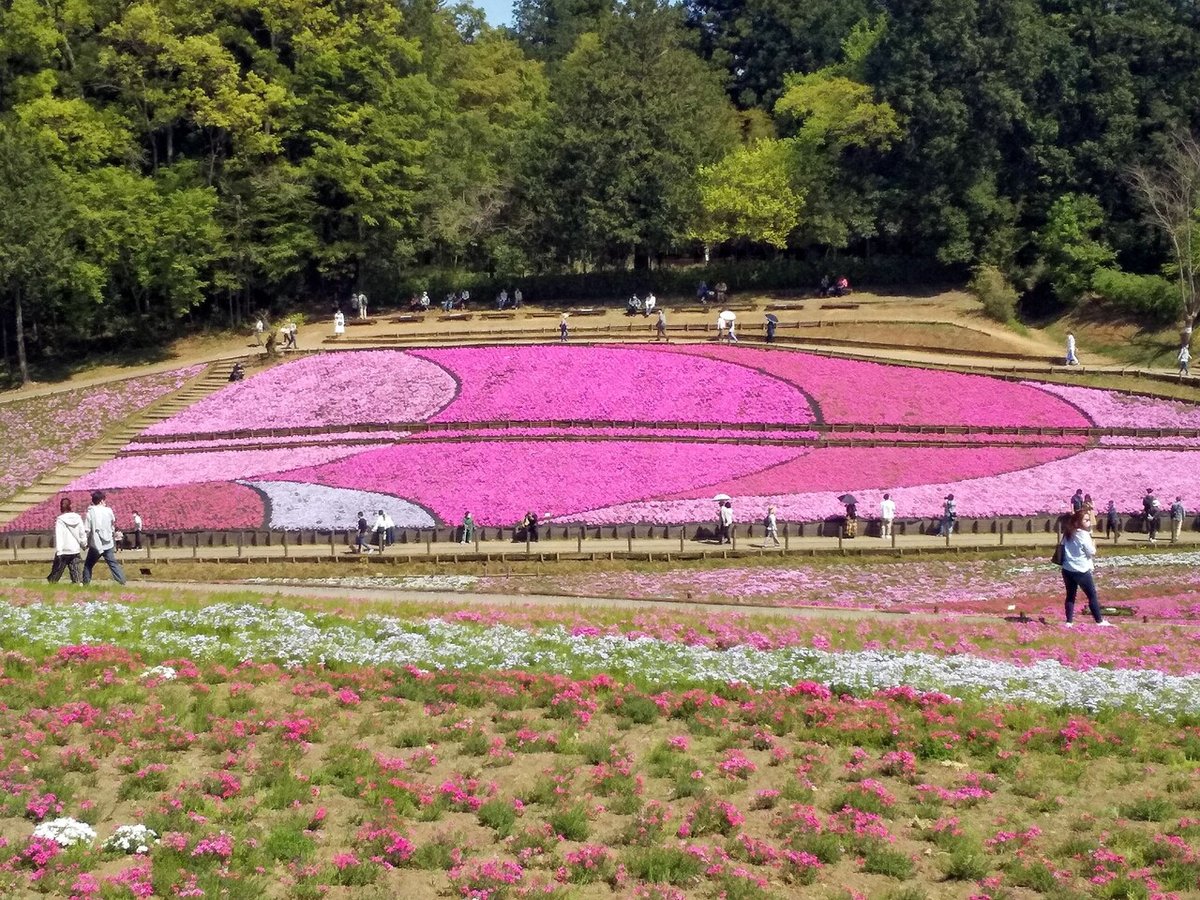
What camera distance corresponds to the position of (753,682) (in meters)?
20.7

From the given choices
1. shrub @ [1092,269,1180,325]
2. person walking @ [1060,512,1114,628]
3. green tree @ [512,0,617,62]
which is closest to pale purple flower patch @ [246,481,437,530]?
person walking @ [1060,512,1114,628]

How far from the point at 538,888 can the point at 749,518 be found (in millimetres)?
28263

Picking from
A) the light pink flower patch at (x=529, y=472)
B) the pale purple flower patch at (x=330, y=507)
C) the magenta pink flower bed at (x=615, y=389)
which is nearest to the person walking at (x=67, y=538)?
the pale purple flower patch at (x=330, y=507)

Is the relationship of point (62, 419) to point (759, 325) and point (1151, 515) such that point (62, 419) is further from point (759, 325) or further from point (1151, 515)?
point (1151, 515)

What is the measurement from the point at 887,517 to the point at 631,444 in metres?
12.8

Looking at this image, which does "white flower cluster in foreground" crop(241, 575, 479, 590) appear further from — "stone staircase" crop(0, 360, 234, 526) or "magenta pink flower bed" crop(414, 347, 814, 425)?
"magenta pink flower bed" crop(414, 347, 814, 425)

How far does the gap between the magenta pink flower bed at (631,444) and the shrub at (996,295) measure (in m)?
13.3

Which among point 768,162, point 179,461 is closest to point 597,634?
point 179,461

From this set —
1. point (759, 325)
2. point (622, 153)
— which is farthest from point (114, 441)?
point (622, 153)

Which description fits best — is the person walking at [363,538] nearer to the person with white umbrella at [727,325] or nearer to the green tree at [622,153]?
the person with white umbrella at [727,325]

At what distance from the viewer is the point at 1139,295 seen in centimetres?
6750

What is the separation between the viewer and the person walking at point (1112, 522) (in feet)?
129

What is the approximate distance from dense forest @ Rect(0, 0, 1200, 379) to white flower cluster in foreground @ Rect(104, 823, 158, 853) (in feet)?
197

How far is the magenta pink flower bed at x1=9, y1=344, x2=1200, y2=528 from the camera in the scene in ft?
145
